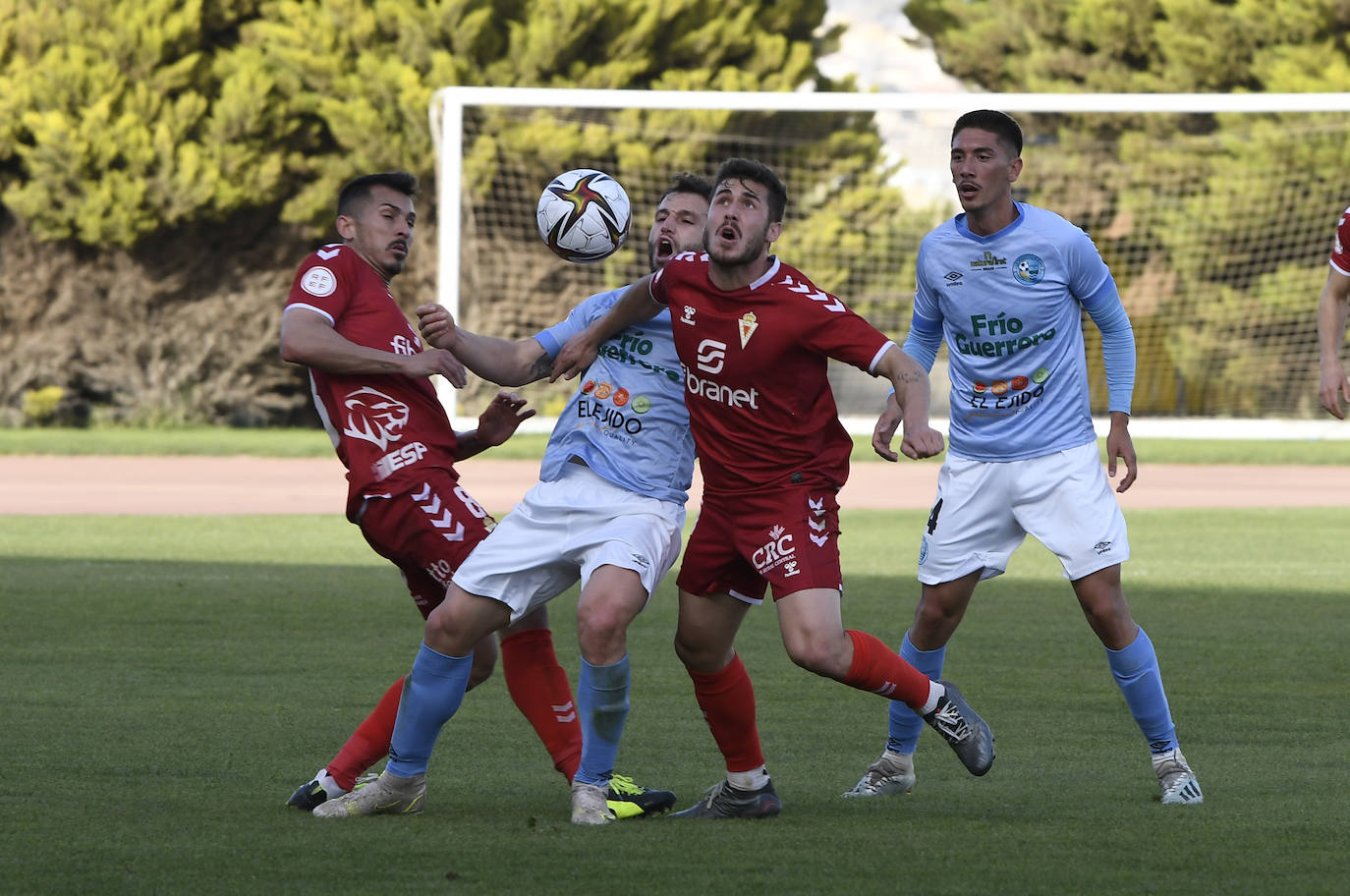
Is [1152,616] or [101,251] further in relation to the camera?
[101,251]

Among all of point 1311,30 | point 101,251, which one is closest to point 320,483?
point 101,251

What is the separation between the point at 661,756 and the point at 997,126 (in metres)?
2.57

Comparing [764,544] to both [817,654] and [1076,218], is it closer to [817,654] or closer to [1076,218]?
[817,654]

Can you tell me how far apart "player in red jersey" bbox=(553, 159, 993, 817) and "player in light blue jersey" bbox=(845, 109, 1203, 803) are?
587mm

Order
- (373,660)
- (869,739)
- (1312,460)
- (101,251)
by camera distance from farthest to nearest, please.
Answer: (101,251) → (1312,460) → (373,660) → (869,739)

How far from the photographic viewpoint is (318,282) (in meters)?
5.97

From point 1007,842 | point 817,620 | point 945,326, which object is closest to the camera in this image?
point 1007,842

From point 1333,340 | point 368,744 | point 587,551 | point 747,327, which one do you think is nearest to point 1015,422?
point 747,327

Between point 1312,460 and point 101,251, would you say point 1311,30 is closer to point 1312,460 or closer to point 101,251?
point 1312,460

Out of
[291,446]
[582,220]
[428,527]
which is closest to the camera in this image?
[428,527]

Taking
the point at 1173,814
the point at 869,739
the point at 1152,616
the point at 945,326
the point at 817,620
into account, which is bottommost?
the point at 1152,616

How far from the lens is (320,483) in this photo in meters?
21.4

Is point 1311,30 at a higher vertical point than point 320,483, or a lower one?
higher

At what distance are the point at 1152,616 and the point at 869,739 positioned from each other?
4231 millimetres
